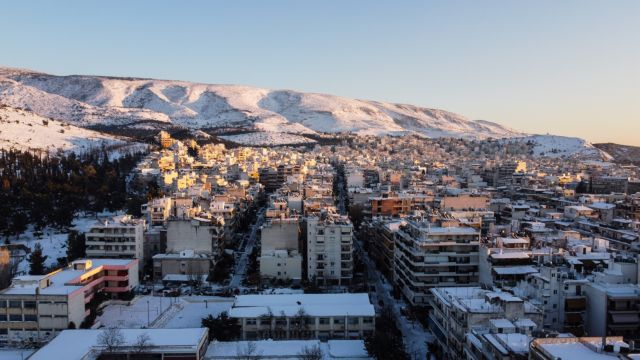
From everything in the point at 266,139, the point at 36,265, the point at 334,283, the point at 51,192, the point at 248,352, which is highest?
the point at 266,139

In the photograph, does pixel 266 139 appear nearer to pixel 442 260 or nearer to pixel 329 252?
pixel 329 252

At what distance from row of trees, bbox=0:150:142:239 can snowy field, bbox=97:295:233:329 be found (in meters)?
17.6

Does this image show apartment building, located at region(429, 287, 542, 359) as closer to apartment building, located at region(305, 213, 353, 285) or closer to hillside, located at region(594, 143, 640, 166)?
apartment building, located at region(305, 213, 353, 285)

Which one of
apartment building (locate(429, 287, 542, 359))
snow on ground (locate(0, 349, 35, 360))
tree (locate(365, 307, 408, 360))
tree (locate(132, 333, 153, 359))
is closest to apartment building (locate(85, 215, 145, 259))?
snow on ground (locate(0, 349, 35, 360))

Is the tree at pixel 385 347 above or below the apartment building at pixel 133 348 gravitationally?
above


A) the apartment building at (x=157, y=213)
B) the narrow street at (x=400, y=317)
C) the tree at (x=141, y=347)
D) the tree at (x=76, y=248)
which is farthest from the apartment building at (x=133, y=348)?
the apartment building at (x=157, y=213)

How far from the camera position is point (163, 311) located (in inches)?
1015

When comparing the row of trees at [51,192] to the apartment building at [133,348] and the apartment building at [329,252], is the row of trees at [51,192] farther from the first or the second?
the apartment building at [133,348]

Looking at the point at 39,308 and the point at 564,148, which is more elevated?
the point at 564,148

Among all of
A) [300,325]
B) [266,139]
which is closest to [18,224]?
[300,325]

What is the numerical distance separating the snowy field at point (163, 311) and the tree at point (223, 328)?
182cm

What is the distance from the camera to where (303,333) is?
2245cm

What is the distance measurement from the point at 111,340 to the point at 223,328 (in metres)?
4.26

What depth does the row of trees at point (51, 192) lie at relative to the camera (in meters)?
41.6
